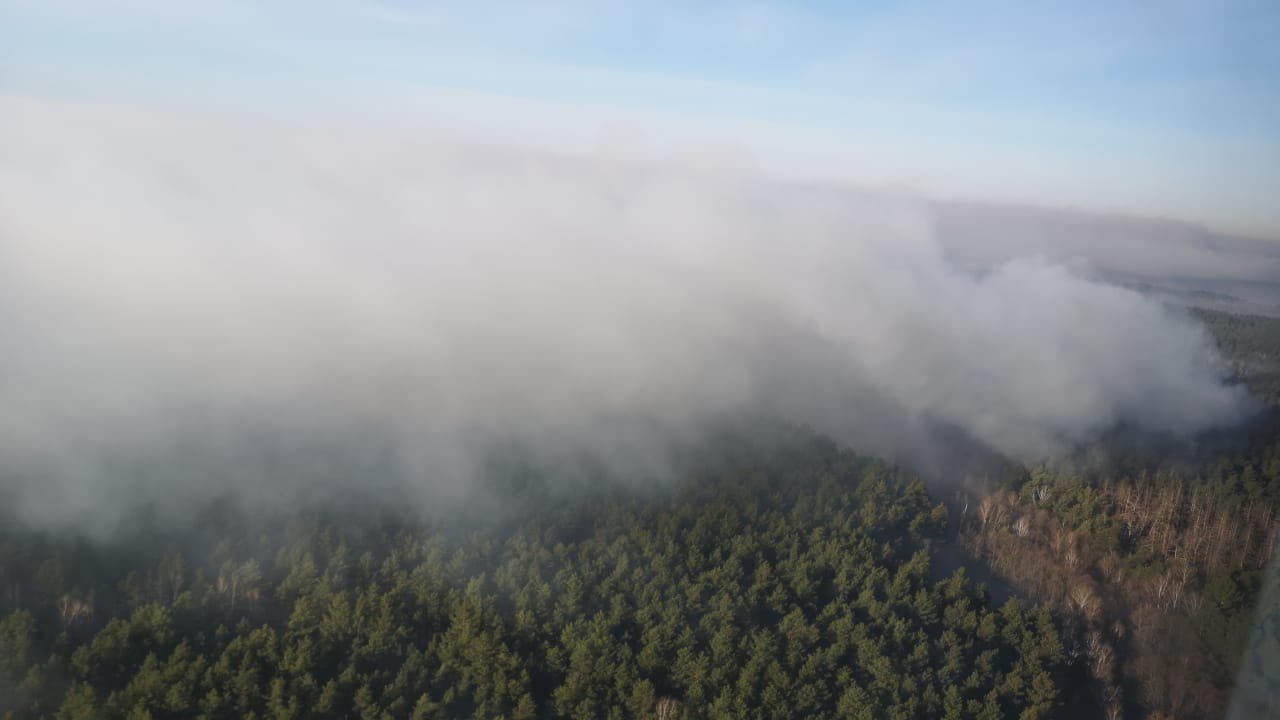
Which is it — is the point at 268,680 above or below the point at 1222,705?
below

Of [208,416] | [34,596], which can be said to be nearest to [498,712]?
[34,596]

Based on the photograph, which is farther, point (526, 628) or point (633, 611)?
point (633, 611)

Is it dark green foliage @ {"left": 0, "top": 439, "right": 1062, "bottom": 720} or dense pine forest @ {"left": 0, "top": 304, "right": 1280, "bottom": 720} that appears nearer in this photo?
dark green foliage @ {"left": 0, "top": 439, "right": 1062, "bottom": 720}

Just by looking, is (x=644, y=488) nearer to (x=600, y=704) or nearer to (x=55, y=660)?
(x=600, y=704)

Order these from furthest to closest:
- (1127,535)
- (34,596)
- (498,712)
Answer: (1127,535)
(34,596)
(498,712)

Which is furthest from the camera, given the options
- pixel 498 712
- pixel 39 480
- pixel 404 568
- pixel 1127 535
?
pixel 1127 535

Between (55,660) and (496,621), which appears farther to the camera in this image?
(496,621)

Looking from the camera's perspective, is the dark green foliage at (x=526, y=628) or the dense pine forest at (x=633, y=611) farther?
the dense pine forest at (x=633, y=611)
